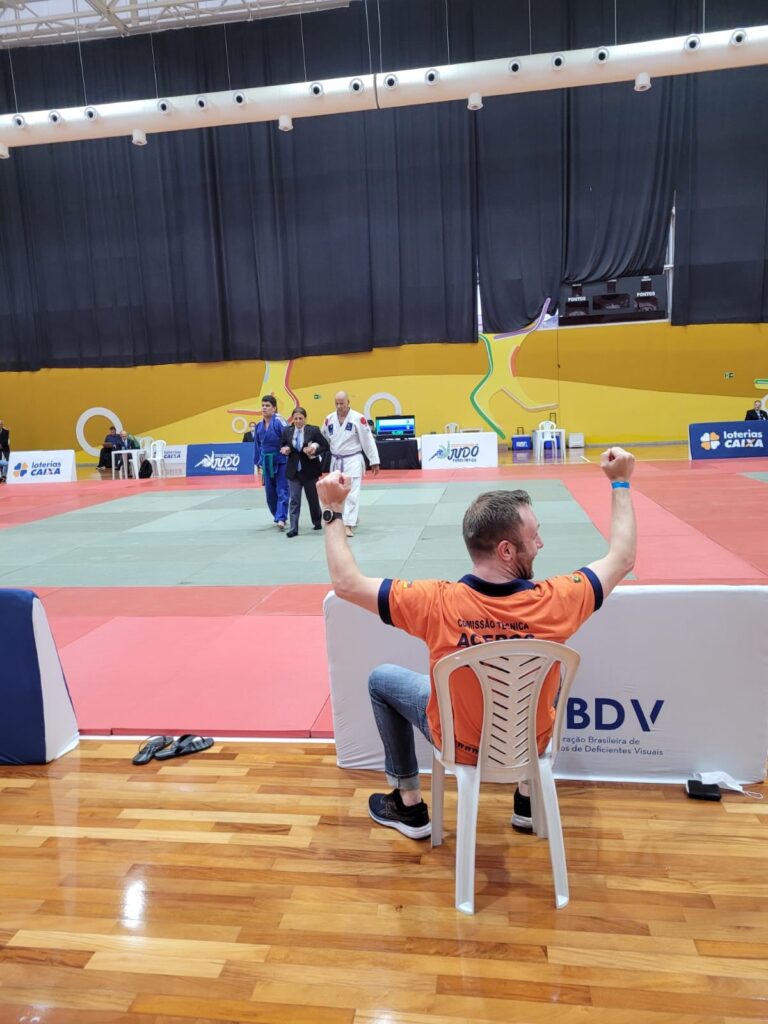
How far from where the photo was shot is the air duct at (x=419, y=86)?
49.0ft

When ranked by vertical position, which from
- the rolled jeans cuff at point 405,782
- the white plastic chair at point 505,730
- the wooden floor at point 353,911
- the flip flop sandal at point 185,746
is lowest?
the flip flop sandal at point 185,746

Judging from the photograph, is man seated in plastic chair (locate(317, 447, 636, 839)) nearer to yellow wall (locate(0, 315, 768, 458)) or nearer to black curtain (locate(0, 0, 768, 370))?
yellow wall (locate(0, 315, 768, 458))

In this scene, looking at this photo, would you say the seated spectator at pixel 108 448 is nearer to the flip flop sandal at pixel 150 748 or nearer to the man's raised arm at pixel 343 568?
the flip flop sandal at pixel 150 748

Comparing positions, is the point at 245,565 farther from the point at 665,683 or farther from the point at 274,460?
the point at 665,683

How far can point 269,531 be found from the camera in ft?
34.2

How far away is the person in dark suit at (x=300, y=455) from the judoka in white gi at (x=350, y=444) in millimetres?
197

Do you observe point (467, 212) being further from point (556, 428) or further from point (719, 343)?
point (719, 343)

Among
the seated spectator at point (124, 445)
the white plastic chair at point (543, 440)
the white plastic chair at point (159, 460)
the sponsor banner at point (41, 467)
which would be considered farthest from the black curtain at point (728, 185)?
the sponsor banner at point (41, 467)

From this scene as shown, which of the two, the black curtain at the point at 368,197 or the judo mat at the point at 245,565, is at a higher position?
the black curtain at the point at 368,197

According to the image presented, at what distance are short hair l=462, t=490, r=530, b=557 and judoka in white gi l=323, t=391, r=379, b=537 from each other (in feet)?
23.5

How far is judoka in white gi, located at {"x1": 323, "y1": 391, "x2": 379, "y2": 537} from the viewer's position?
31.5 feet

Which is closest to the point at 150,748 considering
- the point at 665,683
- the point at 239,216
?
the point at 665,683

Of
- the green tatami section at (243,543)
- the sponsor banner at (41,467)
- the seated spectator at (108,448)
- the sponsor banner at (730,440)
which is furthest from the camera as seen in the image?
the seated spectator at (108,448)

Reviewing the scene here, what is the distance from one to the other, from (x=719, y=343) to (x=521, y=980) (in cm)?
2176
